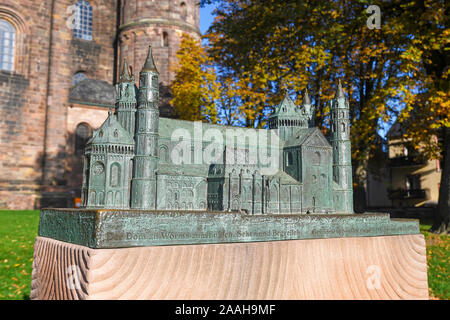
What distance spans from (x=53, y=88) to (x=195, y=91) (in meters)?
14.0

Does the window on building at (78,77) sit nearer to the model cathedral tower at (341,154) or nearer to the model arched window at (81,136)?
the model arched window at (81,136)

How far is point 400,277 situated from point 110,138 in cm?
844

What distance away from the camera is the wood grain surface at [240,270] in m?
3.98

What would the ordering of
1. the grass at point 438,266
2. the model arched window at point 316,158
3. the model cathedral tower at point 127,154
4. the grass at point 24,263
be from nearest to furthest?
1. the grass at point 24,263
2. the grass at point 438,266
3. the model arched window at point 316,158
4. the model cathedral tower at point 127,154

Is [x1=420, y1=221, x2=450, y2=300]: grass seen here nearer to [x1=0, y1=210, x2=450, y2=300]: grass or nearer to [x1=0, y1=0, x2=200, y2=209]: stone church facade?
[x1=0, y1=210, x2=450, y2=300]: grass

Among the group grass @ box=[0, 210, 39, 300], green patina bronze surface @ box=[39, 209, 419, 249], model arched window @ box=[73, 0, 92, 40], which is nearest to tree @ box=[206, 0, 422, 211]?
green patina bronze surface @ box=[39, 209, 419, 249]

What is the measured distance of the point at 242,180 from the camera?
35.4 ft

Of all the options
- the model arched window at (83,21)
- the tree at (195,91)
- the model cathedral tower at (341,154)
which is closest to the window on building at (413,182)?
the tree at (195,91)

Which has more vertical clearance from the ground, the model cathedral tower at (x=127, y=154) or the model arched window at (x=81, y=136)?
the model arched window at (x=81, y=136)

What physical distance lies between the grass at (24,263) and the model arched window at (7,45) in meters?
20.8

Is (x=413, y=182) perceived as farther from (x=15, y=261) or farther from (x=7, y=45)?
(x=7, y=45)

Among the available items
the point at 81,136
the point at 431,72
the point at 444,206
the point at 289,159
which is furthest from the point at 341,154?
the point at 81,136

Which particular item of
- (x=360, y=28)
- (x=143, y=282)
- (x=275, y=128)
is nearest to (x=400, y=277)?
(x=143, y=282)

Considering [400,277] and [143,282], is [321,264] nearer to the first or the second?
[400,277]
